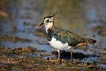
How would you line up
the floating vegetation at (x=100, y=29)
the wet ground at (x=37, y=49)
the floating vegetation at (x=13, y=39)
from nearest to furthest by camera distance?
the wet ground at (x=37, y=49), the floating vegetation at (x=13, y=39), the floating vegetation at (x=100, y=29)

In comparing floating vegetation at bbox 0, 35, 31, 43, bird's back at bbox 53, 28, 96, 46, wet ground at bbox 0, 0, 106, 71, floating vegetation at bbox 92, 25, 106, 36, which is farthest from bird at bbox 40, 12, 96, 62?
floating vegetation at bbox 92, 25, 106, 36

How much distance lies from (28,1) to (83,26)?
9339 millimetres

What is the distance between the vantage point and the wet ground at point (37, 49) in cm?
1070

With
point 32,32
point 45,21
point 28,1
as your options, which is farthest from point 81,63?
point 28,1

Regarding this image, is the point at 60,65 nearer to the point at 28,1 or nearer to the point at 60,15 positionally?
the point at 60,15

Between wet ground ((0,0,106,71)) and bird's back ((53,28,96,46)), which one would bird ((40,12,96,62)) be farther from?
wet ground ((0,0,106,71))

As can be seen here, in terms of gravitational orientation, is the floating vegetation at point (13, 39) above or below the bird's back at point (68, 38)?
above

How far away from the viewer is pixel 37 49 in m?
12.9

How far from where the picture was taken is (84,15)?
2102 centimetres

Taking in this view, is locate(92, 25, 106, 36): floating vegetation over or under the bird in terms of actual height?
over

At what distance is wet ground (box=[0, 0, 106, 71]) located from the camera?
421 inches

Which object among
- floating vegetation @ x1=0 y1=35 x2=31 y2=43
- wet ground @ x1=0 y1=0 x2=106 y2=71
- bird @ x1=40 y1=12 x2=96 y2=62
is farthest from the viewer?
floating vegetation @ x1=0 y1=35 x2=31 y2=43

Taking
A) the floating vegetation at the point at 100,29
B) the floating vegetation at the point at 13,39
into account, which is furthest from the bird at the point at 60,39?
the floating vegetation at the point at 100,29

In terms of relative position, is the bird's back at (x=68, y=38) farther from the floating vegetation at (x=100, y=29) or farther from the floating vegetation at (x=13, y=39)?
the floating vegetation at (x=100, y=29)
